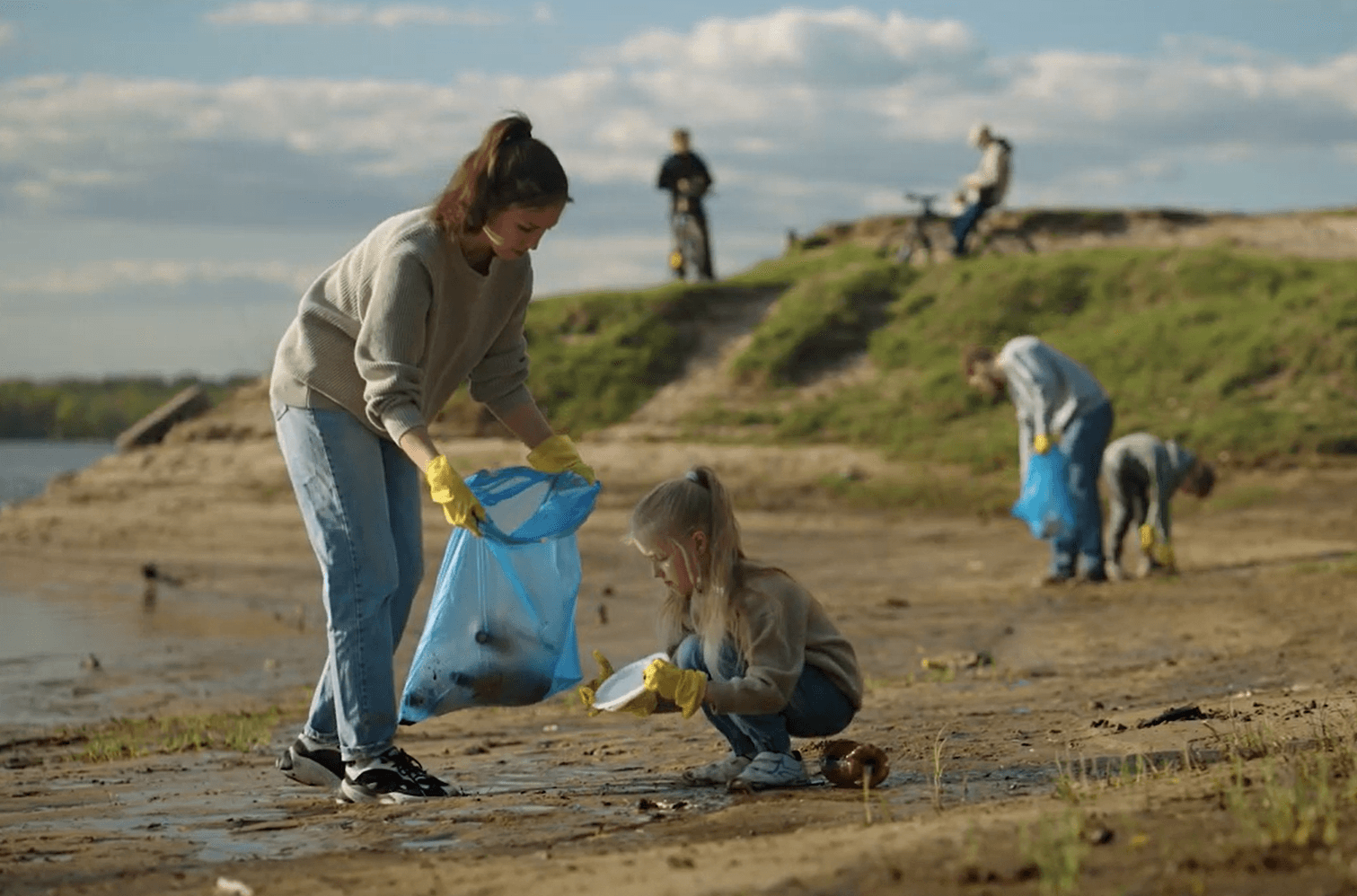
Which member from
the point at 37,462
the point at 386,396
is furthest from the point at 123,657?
the point at 37,462

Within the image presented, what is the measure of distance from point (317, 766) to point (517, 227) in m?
1.74

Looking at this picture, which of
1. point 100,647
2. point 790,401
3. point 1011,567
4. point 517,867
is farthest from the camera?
point 790,401

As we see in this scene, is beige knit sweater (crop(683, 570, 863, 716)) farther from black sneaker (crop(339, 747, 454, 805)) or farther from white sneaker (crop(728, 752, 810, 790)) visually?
black sneaker (crop(339, 747, 454, 805))

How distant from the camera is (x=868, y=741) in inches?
235

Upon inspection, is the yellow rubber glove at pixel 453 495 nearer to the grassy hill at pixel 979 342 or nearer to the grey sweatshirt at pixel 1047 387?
the grey sweatshirt at pixel 1047 387

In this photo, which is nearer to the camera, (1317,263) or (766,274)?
(1317,263)

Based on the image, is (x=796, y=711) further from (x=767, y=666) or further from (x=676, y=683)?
(x=676, y=683)

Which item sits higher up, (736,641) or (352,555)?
(352,555)

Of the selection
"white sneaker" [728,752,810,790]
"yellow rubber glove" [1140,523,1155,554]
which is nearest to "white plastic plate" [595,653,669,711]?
"white sneaker" [728,752,810,790]

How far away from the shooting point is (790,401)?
1989 cm

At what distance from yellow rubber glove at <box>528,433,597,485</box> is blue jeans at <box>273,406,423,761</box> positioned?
18.9 inches

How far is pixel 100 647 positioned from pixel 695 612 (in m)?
7.07


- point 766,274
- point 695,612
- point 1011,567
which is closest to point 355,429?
point 695,612

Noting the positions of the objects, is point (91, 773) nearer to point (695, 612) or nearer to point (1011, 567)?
point (695, 612)
